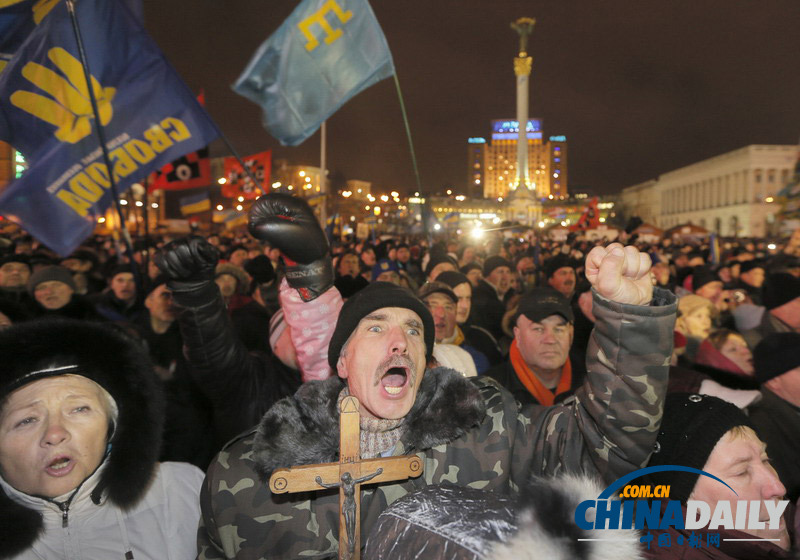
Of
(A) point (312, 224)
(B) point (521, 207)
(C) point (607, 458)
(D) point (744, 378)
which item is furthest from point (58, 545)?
(B) point (521, 207)

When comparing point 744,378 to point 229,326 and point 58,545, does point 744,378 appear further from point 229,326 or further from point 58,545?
point 58,545

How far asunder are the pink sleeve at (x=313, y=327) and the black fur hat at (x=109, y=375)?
0.65m

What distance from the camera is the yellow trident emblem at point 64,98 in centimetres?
414

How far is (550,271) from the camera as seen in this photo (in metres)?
7.20

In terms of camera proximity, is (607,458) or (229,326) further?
(229,326)

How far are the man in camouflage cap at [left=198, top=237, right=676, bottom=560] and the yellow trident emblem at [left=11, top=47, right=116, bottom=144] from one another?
11.8 ft

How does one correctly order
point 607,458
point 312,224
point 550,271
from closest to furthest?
1. point 607,458
2. point 312,224
3. point 550,271

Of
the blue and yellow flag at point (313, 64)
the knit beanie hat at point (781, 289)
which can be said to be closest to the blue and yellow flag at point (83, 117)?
the blue and yellow flag at point (313, 64)

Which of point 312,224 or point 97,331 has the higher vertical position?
point 312,224

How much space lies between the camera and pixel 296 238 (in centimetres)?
247

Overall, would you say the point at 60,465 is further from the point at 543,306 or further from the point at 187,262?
the point at 543,306

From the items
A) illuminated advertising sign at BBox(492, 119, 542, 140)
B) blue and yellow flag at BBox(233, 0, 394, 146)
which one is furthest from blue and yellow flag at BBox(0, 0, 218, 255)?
illuminated advertising sign at BBox(492, 119, 542, 140)

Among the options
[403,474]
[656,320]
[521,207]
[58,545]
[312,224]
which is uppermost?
[521,207]

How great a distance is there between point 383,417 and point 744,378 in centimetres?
287
